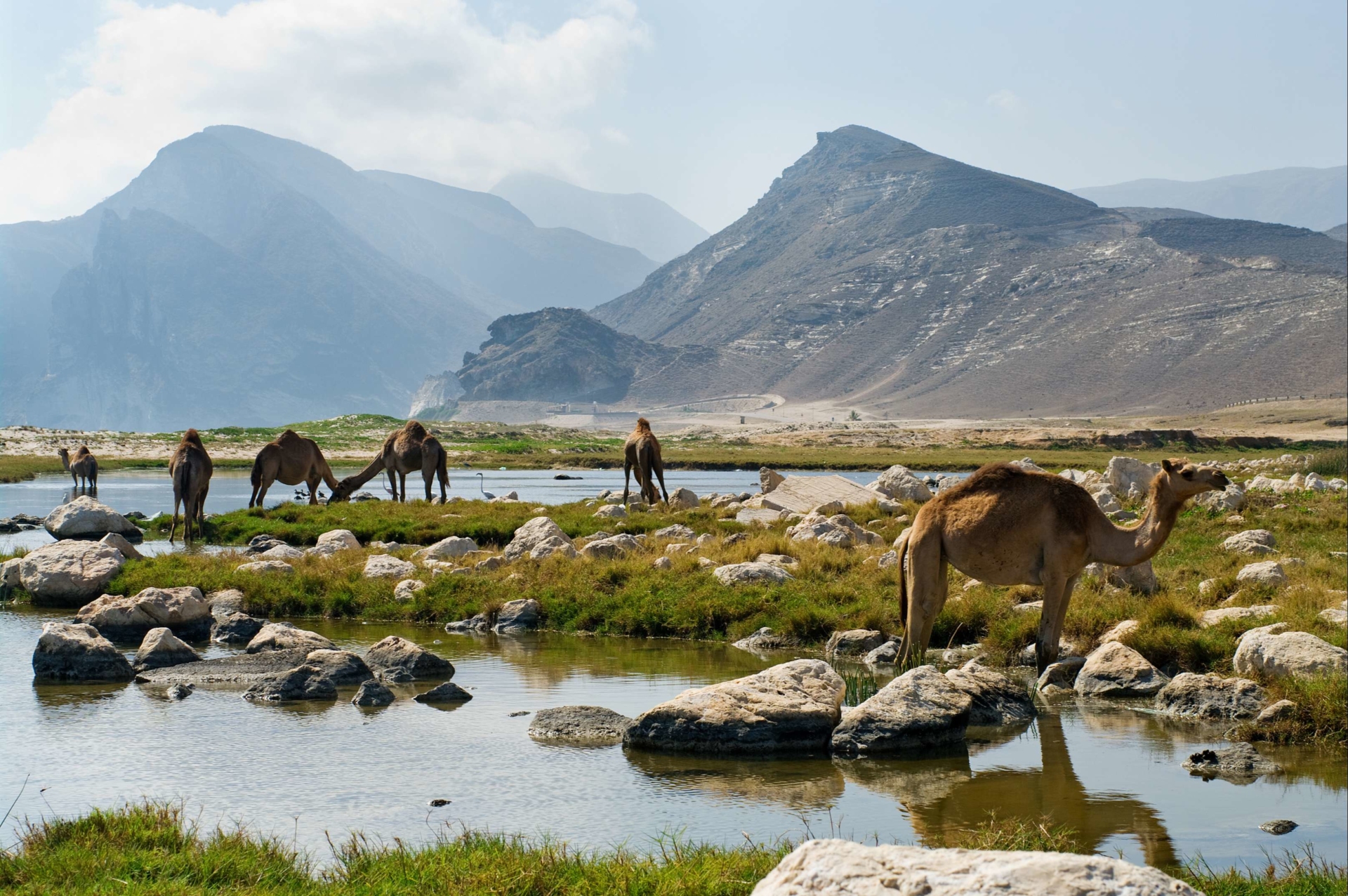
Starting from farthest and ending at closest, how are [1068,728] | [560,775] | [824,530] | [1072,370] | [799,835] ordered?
[1072,370] → [824,530] → [1068,728] → [560,775] → [799,835]

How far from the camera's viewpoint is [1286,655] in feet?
39.4

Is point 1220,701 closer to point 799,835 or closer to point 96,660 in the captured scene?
point 799,835

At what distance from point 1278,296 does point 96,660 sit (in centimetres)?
19356

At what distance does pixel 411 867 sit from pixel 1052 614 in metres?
7.97

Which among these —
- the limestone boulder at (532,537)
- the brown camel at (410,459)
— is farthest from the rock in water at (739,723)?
the brown camel at (410,459)

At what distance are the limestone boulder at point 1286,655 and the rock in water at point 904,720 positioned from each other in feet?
10.9

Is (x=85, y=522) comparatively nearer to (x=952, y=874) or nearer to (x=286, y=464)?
(x=286, y=464)

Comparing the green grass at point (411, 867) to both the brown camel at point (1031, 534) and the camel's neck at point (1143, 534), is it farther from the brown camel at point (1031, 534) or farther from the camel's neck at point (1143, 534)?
the camel's neck at point (1143, 534)

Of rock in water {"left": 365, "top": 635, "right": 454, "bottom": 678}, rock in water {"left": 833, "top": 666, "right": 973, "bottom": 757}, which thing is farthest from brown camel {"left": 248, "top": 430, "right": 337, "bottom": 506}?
rock in water {"left": 833, "top": 666, "right": 973, "bottom": 757}

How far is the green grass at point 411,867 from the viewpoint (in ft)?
22.3

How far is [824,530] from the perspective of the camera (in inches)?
901

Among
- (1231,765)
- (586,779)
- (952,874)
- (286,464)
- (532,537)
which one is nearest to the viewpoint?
(952,874)

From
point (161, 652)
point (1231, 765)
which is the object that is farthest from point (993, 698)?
point (161, 652)

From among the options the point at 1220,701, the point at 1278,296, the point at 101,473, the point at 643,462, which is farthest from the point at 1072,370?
the point at 1220,701
